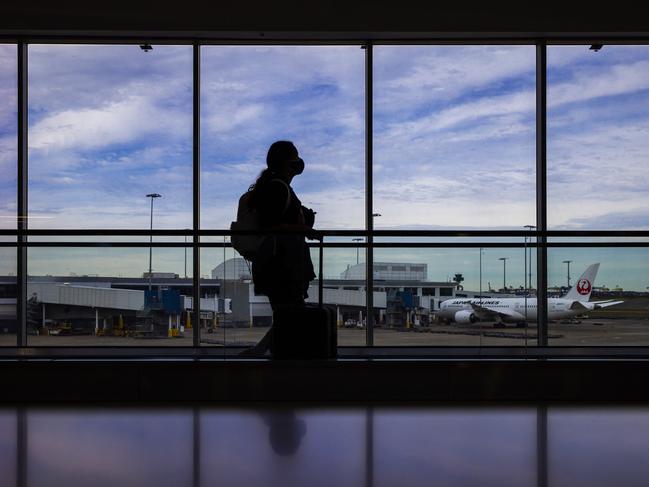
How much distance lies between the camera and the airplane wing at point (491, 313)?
4363 millimetres

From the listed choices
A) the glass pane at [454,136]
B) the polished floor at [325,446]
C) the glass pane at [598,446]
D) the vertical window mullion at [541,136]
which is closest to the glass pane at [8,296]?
the polished floor at [325,446]

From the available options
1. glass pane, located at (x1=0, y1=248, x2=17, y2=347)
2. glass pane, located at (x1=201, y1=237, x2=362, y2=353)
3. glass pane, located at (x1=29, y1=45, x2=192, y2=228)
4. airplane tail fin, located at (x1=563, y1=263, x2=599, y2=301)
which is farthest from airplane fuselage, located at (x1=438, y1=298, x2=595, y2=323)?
glass pane, located at (x1=29, y1=45, x2=192, y2=228)

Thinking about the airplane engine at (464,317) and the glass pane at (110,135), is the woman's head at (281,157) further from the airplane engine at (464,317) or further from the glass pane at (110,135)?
the glass pane at (110,135)

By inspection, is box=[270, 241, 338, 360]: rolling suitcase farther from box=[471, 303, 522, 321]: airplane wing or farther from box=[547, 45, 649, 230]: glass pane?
box=[547, 45, 649, 230]: glass pane

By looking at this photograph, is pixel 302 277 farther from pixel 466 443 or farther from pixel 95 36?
pixel 95 36

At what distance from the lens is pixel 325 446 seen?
9.66 feet

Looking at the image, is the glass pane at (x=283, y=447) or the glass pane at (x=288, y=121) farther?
the glass pane at (x=288, y=121)

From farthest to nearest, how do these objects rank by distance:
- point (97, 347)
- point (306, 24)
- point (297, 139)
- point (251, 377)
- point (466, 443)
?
point (297, 139) → point (306, 24) → point (97, 347) → point (251, 377) → point (466, 443)

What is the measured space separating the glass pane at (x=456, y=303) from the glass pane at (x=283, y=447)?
91 cm

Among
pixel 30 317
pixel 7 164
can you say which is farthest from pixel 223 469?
pixel 7 164

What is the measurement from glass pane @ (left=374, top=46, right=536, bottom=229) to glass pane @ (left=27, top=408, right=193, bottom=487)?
12.5 feet

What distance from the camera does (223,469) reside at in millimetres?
2604

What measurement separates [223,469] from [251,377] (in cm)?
147

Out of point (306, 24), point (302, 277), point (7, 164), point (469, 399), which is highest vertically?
point (306, 24)
